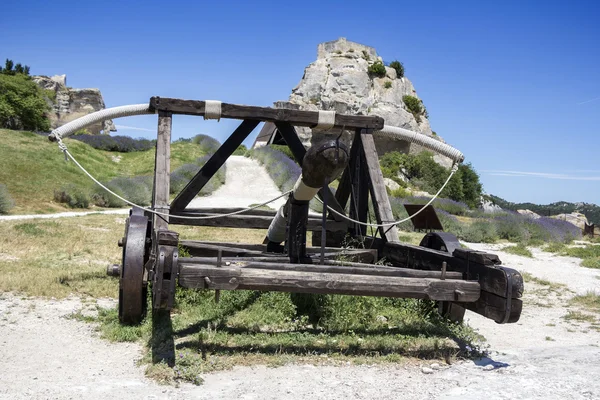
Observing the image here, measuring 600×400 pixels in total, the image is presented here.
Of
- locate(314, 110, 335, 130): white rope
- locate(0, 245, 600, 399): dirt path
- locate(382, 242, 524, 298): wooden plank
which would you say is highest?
locate(314, 110, 335, 130): white rope

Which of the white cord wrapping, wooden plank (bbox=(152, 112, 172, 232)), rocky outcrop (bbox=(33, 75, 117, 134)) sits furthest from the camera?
rocky outcrop (bbox=(33, 75, 117, 134))

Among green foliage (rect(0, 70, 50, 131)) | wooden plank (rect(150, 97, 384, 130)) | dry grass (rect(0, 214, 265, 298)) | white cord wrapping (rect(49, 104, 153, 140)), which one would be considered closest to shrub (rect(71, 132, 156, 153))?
green foliage (rect(0, 70, 50, 131))

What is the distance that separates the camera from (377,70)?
49.0m

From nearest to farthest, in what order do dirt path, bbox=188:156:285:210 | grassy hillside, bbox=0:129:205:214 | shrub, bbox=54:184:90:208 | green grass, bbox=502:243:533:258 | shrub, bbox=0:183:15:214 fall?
green grass, bbox=502:243:533:258, shrub, bbox=0:183:15:214, shrub, bbox=54:184:90:208, grassy hillside, bbox=0:129:205:214, dirt path, bbox=188:156:285:210

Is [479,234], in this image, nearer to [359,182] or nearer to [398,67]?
[359,182]

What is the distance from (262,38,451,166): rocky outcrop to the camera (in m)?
45.4

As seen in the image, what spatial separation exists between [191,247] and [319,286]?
2.81 meters

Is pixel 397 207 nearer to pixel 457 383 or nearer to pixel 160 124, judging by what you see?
pixel 160 124

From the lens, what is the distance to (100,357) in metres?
4.35

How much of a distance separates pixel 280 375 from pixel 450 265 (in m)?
2.08

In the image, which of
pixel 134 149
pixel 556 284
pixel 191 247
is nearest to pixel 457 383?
pixel 191 247

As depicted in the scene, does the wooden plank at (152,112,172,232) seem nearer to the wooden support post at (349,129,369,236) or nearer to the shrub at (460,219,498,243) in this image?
the wooden support post at (349,129,369,236)

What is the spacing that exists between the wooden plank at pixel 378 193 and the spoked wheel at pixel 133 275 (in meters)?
2.76

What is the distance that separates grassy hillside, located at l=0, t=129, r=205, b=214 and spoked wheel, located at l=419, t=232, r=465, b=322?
47.6 ft
